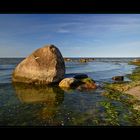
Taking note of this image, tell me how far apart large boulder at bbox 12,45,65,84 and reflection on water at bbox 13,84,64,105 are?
1.37 feet

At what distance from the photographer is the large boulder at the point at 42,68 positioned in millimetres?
11055

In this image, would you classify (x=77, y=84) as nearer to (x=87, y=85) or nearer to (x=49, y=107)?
(x=87, y=85)

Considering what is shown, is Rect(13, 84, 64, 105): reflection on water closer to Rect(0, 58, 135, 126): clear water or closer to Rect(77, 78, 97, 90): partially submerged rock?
Rect(0, 58, 135, 126): clear water

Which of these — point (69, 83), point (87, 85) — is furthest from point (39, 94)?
point (87, 85)

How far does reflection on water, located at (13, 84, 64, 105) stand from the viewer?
8648 millimetres

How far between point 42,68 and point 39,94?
6.11ft

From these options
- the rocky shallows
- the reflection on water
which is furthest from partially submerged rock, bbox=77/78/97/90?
the reflection on water

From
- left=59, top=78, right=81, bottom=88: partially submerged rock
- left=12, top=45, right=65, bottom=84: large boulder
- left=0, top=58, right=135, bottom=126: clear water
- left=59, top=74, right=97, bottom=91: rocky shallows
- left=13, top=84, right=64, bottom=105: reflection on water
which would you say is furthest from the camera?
left=12, top=45, right=65, bottom=84: large boulder

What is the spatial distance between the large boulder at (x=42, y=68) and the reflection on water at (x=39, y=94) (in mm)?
418

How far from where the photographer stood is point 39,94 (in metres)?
9.50

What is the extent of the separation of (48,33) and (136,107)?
11.7 ft
